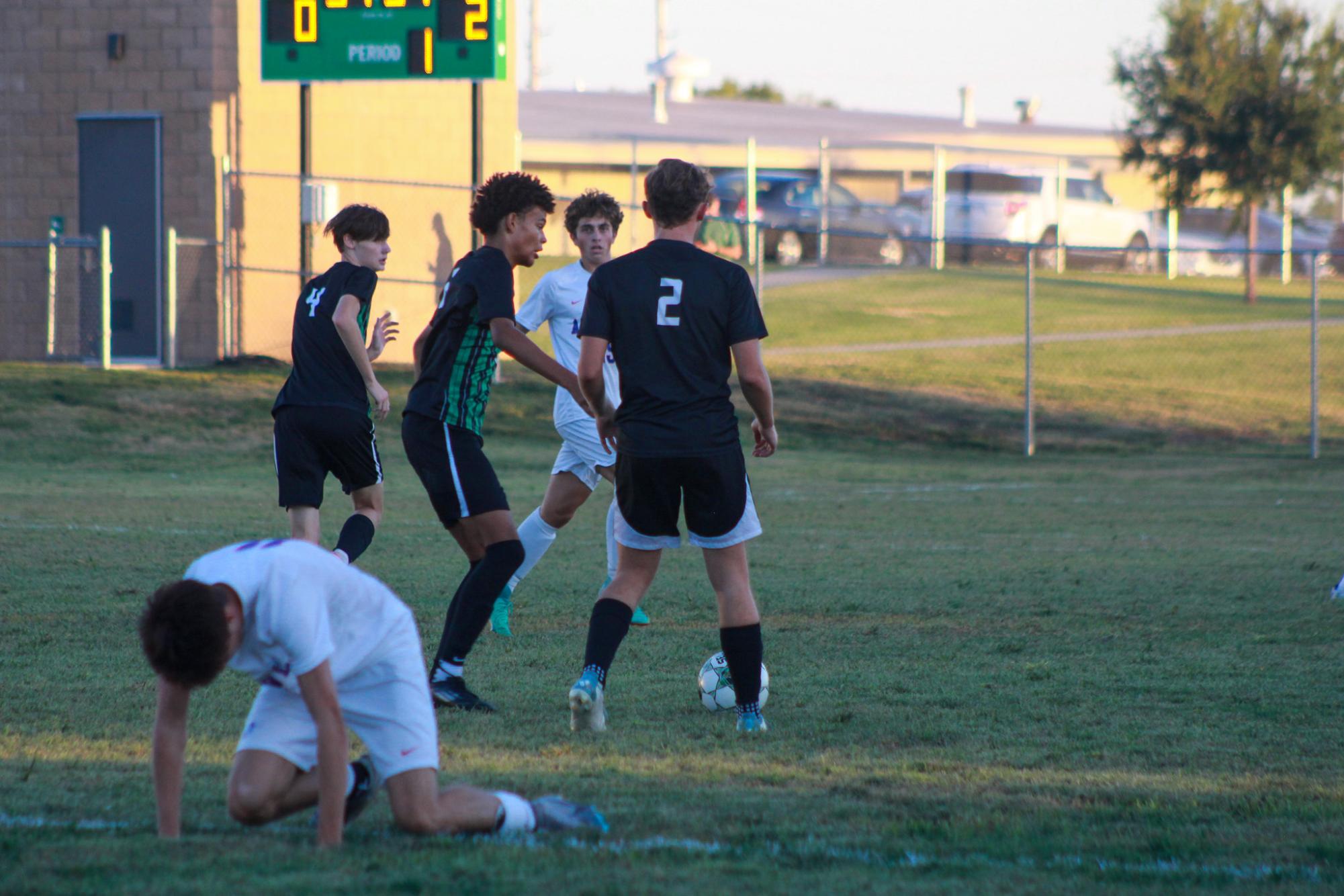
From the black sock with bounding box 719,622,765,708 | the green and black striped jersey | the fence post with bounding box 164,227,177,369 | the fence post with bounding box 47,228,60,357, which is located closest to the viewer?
the black sock with bounding box 719,622,765,708

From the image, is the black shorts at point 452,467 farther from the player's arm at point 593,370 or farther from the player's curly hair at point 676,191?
the player's curly hair at point 676,191

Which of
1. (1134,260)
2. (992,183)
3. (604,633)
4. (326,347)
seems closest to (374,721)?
(604,633)

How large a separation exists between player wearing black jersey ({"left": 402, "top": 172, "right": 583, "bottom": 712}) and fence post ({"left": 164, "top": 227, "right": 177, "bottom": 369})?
545 inches

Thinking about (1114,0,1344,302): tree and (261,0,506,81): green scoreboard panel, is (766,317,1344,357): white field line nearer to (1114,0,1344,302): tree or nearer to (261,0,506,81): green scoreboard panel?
(1114,0,1344,302): tree

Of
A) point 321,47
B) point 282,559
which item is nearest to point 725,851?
point 282,559

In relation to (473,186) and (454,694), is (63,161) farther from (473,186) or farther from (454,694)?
(454,694)

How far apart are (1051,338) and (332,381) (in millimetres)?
21092

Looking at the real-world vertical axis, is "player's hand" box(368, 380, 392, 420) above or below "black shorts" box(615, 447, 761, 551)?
above

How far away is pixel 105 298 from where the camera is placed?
58.6ft

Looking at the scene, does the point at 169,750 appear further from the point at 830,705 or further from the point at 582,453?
the point at 582,453

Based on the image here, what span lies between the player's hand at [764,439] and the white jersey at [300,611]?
173 centimetres

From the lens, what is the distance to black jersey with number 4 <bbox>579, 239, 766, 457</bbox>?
5090 millimetres

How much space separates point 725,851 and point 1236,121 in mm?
28347

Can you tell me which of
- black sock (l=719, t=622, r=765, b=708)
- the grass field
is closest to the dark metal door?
the grass field
